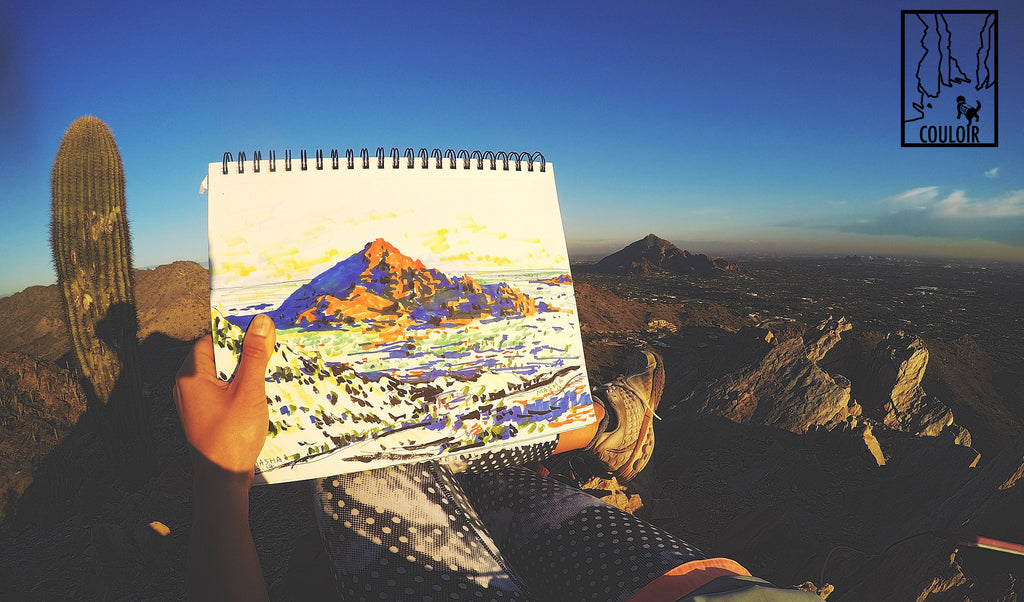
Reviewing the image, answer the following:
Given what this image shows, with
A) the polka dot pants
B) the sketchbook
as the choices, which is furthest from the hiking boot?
the polka dot pants

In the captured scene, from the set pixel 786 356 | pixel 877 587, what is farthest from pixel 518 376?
pixel 786 356

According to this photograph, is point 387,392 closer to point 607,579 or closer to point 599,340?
point 607,579

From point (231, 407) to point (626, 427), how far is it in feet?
3.92

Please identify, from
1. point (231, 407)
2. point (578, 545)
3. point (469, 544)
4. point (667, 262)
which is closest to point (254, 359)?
point (231, 407)

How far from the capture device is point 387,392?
109 cm

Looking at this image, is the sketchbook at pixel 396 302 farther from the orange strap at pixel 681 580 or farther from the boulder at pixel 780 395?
the boulder at pixel 780 395

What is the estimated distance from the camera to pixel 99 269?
2377 mm

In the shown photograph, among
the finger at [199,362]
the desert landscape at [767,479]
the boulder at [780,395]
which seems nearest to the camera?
the finger at [199,362]

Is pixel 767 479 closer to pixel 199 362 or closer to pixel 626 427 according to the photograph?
pixel 626 427

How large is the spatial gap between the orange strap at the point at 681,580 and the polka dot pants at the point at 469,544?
0.02 meters

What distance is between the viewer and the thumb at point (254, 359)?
88cm

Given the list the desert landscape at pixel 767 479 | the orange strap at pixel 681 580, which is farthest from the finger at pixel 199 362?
the orange strap at pixel 681 580

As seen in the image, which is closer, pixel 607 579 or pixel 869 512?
pixel 607 579

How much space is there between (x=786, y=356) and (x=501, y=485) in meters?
2.26
